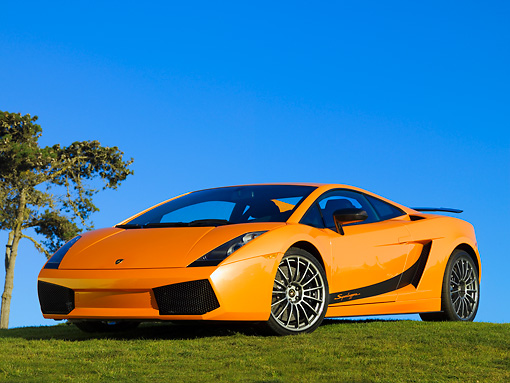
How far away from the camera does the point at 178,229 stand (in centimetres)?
629

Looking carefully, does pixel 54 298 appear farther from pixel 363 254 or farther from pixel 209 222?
pixel 363 254

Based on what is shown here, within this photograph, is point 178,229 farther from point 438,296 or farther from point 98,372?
Result: point 438,296

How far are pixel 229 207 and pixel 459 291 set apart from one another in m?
3.15

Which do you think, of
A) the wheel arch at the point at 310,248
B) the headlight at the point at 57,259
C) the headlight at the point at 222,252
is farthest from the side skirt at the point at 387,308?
the headlight at the point at 57,259

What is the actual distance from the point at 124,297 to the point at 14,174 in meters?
23.7

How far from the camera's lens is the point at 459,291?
8156 mm

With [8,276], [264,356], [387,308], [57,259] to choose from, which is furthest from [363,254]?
[8,276]

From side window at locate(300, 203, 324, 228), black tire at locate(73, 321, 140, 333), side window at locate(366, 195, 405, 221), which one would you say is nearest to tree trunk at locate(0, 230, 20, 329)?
black tire at locate(73, 321, 140, 333)

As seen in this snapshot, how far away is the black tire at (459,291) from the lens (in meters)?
7.86

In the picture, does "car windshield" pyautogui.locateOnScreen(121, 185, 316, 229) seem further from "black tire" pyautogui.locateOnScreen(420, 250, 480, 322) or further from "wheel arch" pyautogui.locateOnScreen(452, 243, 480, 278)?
"wheel arch" pyautogui.locateOnScreen(452, 243, 480, 278)

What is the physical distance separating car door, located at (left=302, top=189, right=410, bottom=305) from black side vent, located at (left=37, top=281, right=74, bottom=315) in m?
2.45

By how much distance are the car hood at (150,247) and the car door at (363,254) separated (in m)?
0.83

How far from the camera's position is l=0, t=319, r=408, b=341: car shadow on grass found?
19.8 ft

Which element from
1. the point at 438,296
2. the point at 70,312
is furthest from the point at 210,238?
the point at 438,296
